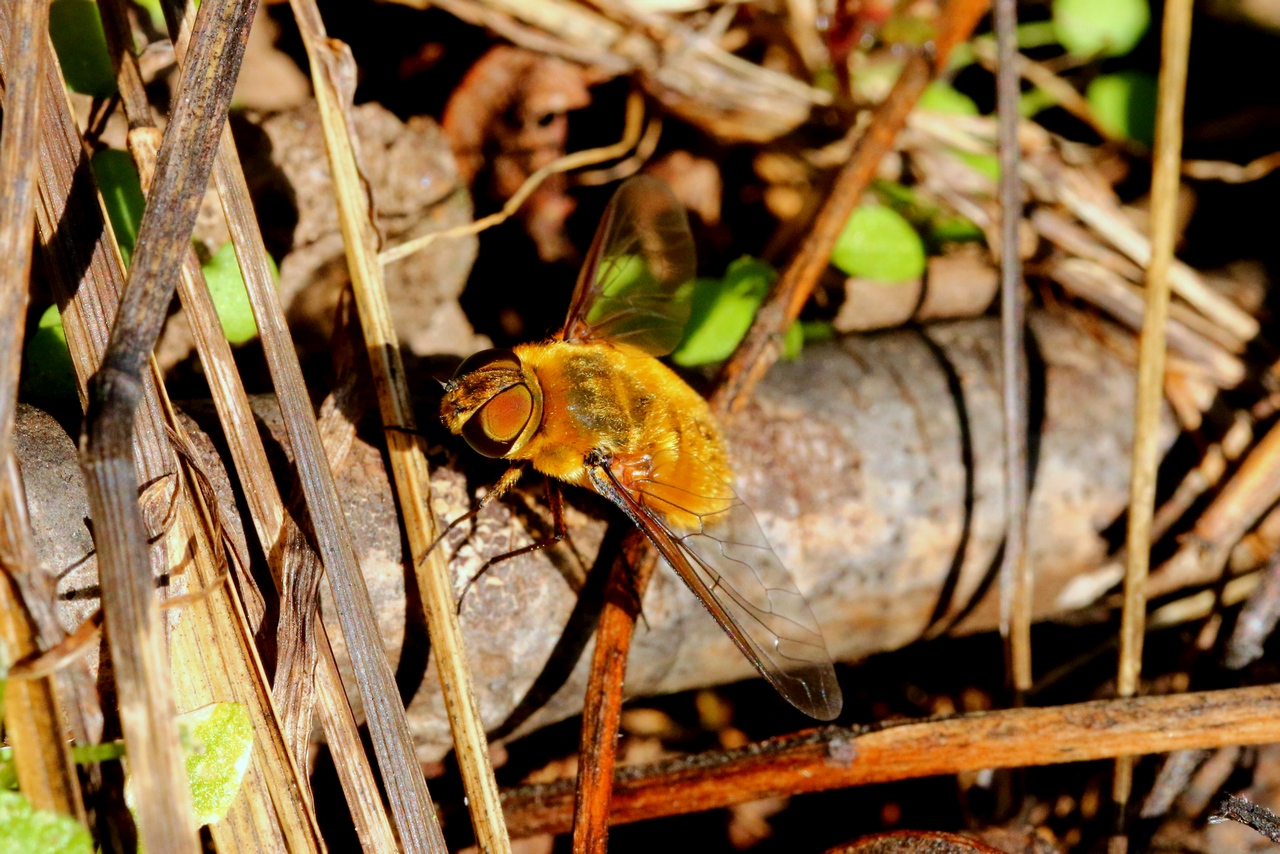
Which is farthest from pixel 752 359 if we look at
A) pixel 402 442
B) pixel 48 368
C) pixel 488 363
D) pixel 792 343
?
pixel 48 368

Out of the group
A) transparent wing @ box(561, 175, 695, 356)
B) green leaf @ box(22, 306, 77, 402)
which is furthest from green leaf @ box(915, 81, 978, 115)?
green leaf @ box(22, 306, 77, 402)

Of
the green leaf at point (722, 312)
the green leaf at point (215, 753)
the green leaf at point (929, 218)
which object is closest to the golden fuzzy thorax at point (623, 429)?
the green leaf at point (722, 312)

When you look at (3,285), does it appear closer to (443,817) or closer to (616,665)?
(616,665)

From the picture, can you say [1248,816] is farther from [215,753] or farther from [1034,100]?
[1034,100]

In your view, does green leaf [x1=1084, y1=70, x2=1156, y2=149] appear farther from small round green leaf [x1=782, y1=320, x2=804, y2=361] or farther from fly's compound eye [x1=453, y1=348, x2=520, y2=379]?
fly's compound eye [x1=453, y1=348, x2=520, y2=379]

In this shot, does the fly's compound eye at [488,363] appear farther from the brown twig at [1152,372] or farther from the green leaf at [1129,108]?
the green leaf at [1129,108]

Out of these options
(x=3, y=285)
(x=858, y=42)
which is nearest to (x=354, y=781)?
(x=3, y=285)

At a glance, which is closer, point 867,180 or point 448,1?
point 867,180
